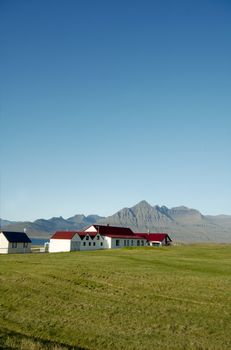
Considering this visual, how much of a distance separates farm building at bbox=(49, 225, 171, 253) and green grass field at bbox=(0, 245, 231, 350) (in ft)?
214

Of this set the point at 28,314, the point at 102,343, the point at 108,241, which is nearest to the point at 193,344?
the point at 102,343

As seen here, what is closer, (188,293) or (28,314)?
(28,314)

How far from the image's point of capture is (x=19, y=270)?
45.6 meters

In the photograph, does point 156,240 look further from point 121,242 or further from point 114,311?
point 114,311

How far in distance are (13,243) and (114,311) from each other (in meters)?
82.0

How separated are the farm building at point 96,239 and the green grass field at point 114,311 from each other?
65.2 m

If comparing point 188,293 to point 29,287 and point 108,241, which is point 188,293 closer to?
point 29,287

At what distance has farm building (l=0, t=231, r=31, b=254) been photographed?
99.7m

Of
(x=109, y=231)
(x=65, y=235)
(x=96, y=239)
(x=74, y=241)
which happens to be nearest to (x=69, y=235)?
(x=65, y=235)

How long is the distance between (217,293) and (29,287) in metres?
16.7

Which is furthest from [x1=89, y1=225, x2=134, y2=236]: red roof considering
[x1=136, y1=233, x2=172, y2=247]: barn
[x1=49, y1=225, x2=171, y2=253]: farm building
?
[x1=136, y1=233, x2=172, y2=247]: barn

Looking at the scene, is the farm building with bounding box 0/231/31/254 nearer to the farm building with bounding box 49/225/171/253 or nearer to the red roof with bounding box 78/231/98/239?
the farm building with bounding box 49/225/171/253

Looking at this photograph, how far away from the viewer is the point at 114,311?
25.1m

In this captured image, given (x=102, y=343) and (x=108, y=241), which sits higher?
(x=108, y=241)
